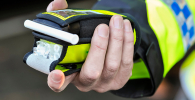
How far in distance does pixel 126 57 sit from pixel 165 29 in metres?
0.15

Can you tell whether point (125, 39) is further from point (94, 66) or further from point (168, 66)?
point (168, 66)

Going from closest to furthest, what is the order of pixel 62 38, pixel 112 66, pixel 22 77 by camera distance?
pixel 62 38 < pixel 112 66 < pixel 22 77

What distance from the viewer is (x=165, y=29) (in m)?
0.49

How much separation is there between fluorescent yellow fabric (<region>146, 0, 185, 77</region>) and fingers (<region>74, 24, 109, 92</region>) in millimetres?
182

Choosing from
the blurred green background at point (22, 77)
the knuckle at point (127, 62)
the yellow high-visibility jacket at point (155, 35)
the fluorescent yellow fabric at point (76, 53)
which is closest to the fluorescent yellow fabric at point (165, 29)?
the yellow high-visibility jacket at point (155, 35)

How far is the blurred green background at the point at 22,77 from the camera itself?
3.42 ft

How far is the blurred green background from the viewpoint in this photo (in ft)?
3.42

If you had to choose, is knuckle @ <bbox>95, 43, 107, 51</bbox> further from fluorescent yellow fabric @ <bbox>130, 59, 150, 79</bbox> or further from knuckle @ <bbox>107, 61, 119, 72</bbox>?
fluorescent yellow fabric @ <bbox>130, 59, 150, 79</bbox>

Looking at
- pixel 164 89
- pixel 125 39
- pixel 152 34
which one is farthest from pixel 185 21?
pixel 164 89

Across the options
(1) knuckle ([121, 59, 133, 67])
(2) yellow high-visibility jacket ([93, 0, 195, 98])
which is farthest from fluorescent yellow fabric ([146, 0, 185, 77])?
(1) knuckle ([121, 59, 133, 67])

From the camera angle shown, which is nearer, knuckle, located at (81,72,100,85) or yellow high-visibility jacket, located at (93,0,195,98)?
knuckle, located at (81,72,100,85)

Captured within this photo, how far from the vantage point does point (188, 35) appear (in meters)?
0.57

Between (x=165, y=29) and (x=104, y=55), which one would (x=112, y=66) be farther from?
(x=165, y=29)

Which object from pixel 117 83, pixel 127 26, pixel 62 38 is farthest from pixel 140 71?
pixel 62 38
